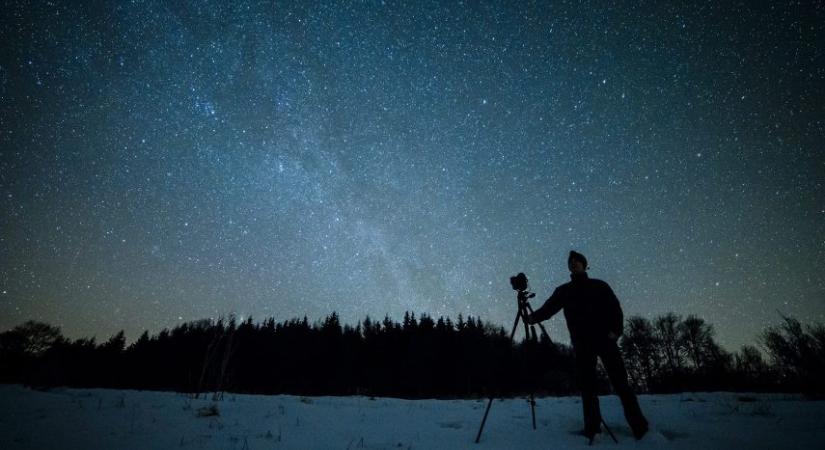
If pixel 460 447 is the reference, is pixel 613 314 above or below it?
above

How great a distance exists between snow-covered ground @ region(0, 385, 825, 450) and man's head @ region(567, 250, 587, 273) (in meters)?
2.06

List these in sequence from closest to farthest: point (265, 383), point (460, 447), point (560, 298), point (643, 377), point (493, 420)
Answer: point (460, 447), point (560, 298), point (493, 420), point (643, 377), point (265, 383)

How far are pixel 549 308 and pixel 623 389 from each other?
1259 millimetres

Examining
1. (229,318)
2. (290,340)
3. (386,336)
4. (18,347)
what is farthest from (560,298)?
(18,347)

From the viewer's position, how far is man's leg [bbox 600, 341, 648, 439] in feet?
12.4

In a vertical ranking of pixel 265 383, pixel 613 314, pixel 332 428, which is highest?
pixel 613 314

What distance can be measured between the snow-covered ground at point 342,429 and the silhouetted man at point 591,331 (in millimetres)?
276

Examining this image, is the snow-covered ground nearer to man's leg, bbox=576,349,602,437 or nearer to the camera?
man's leg, bbox=576,349,602,437

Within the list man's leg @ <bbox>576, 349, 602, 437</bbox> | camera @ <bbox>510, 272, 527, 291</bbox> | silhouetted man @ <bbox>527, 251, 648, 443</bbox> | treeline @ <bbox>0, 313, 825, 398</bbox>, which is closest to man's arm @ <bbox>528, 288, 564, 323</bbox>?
silhouetted man @ <bbox>527, 251, 648, 443</bbox>

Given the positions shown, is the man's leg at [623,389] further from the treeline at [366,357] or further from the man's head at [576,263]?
the treeline at [366,357]

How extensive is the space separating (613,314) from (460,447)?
2587 millimetres

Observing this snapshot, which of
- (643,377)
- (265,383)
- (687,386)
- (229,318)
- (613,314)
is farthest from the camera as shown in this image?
(265,383)

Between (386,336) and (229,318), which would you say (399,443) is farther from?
(386,336)

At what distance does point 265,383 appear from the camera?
46.2 metres
